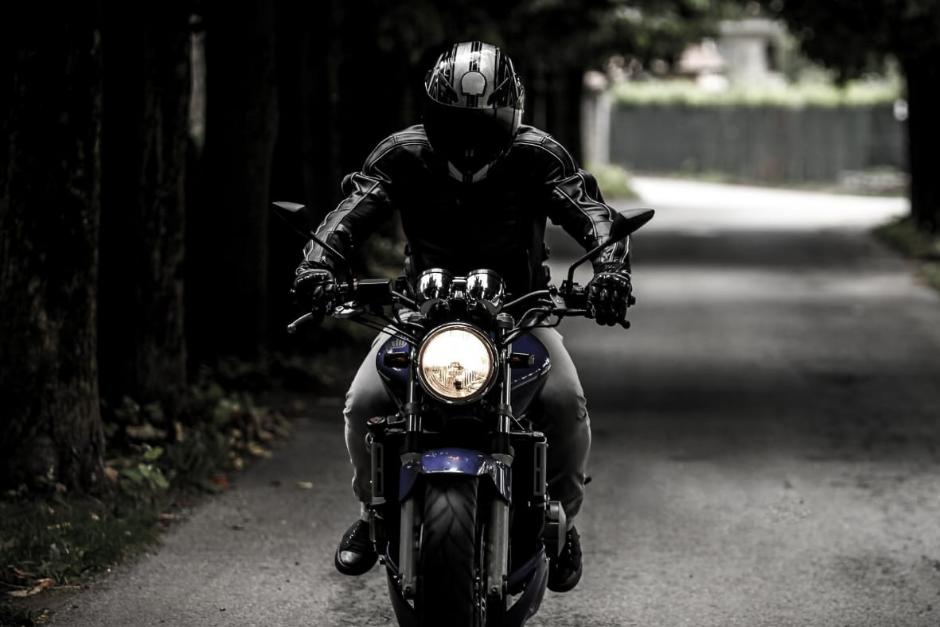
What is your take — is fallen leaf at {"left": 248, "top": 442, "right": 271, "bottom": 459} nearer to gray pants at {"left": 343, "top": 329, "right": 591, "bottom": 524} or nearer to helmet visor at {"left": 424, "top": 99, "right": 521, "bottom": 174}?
gray pants at {"left": 343, "top": 329, "right": 591, "bottom": 524}

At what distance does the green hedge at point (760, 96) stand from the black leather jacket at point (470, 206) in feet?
135

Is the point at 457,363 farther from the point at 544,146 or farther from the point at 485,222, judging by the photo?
the point at 544,146

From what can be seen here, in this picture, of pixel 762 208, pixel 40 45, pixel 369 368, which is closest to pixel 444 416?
pixel 369 368

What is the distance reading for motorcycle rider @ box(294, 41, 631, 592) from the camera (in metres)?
5.23

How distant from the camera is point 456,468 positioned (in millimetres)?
4621

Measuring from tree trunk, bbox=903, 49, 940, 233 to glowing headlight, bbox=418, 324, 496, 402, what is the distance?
22.4 meters

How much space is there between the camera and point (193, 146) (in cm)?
1284

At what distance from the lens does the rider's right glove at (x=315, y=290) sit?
16.4 ft

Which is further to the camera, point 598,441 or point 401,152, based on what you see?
point 598,441

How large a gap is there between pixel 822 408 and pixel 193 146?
4.90m

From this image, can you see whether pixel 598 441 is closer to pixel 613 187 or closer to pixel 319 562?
pixel 319 562

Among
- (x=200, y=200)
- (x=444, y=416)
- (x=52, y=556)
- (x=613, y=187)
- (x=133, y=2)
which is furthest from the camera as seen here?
(x=613, y=187)

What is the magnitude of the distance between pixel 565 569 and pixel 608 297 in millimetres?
1116

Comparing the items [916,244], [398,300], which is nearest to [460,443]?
[398,300]
